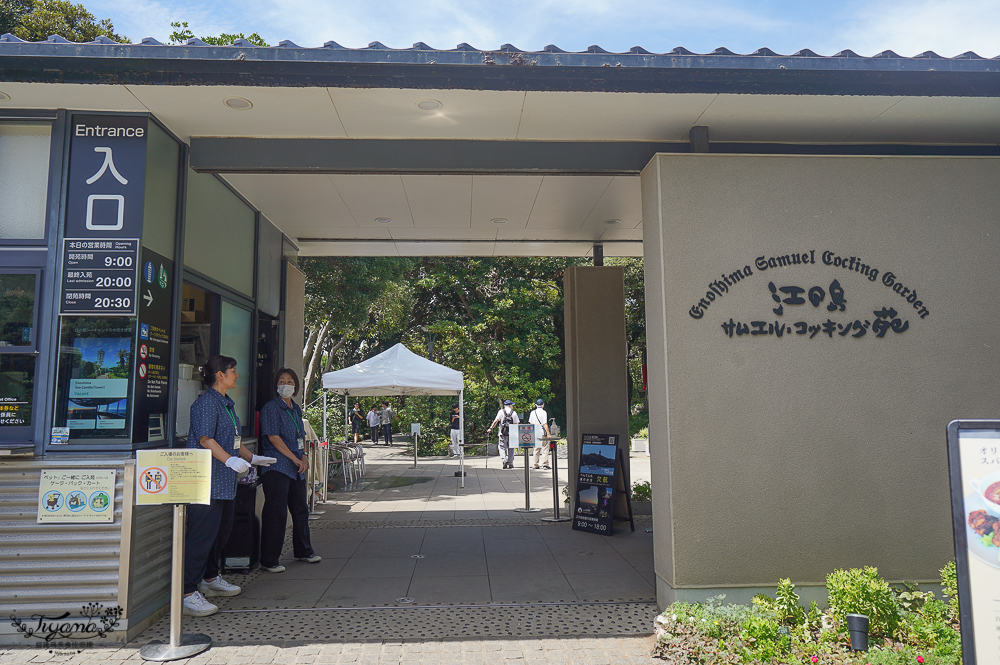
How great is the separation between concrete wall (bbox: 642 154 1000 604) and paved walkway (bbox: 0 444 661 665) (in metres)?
0.68

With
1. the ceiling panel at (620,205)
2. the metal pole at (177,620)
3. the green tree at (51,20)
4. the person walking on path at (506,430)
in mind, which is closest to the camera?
the metal pole at (177,620)

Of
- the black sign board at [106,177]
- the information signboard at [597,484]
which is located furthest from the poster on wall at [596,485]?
the black sign board at [106,177]

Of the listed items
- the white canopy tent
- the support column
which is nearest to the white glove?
the support column

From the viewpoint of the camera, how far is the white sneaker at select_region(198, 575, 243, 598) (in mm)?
4982

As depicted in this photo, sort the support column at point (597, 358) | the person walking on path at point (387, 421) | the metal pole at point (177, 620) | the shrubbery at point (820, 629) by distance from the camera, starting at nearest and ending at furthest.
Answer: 1. the shrubbery at point (820, 629)
2. the metal pole at point (177, 620)
3. the support column at point (597, 358)
4. the person walking on path at point (387, 421)

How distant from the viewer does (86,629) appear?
159 inches

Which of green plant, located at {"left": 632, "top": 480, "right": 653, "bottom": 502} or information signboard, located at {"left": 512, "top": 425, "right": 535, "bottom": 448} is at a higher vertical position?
information signboard, located at {"left": 512, "top": 425, "right": 535, "bottom": 448}

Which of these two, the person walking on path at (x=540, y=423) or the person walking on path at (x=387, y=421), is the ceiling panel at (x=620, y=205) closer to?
the person walking on path at (x=540, y=423)

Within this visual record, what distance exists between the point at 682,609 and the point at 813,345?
2.01 meters

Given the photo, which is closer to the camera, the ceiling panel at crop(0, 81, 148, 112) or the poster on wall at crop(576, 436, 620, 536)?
the ceiling panel at crop(0, 81, 148, 112)

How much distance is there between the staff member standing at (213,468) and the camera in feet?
15.0

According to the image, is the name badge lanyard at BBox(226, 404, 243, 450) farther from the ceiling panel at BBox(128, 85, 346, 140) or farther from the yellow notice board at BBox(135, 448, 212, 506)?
the ceiling panel at BBox(128, 85, 346, 140)

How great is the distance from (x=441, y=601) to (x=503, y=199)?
3.79 meters

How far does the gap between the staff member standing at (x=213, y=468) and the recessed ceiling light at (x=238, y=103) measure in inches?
70.8
